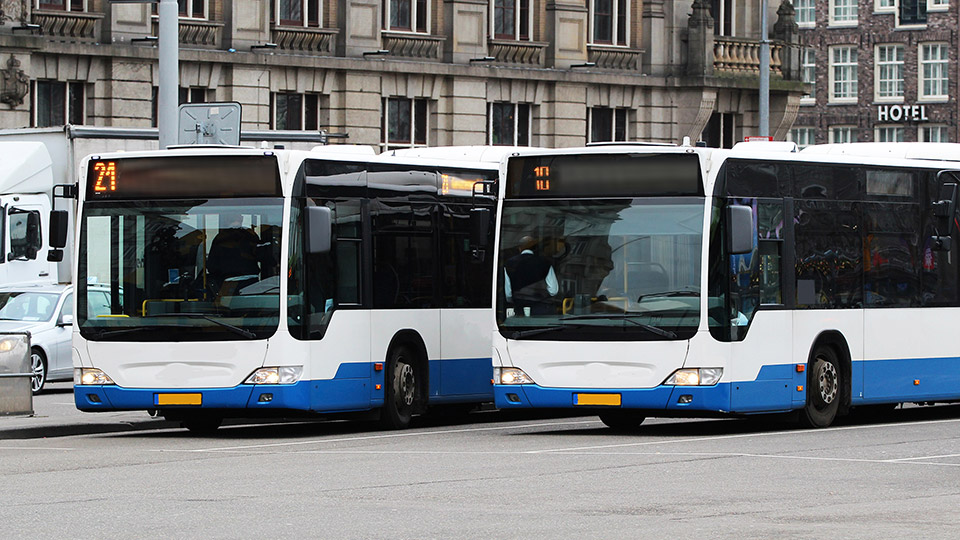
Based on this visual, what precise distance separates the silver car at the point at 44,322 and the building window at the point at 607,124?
22.2 meters

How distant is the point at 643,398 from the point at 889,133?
2715 inches

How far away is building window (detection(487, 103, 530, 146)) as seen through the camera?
155 feet

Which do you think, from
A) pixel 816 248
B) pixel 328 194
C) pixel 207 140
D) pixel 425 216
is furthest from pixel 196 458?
pixel 207 140

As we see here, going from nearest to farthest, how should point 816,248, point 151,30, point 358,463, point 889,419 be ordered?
point 358,463 → point 816,248 → point 889,419 → point 151,30

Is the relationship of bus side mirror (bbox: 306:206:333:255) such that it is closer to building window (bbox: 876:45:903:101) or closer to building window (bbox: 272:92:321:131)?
building window (bbox: 272:92:321:131)

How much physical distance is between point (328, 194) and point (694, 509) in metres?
7.40

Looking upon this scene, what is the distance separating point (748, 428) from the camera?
19.4m

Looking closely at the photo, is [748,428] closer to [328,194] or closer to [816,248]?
[816,248]

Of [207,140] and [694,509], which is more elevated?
[207,140]

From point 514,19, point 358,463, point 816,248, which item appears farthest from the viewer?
point 514,19

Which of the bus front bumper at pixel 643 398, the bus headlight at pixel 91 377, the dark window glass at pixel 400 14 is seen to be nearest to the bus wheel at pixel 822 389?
the bus front bumper at pixel 643 398

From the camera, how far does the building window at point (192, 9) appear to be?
1622 inches

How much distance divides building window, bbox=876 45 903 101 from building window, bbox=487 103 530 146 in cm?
3996

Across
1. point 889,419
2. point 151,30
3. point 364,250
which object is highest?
point 151,30
